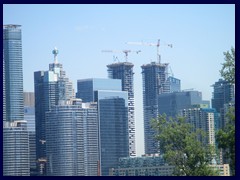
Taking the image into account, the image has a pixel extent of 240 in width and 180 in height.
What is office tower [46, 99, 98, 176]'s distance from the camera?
10125 mm

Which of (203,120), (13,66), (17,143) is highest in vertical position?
(13,66)

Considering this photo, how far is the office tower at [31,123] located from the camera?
992 centimetres

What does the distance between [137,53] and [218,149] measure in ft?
7.76

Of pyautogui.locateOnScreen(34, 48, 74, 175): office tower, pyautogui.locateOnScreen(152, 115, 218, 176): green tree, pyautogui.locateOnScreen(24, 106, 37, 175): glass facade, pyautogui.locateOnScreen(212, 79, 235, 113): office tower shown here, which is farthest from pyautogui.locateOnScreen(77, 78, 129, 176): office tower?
pyautogui.locateOnScreen(152, 115, 218, 176): green tree

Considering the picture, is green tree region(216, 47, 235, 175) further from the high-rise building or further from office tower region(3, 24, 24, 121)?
office tower region(3, 24, 24, 121)

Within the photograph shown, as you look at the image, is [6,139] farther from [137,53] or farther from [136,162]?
[137,53]

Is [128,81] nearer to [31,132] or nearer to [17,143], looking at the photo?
[31,132]

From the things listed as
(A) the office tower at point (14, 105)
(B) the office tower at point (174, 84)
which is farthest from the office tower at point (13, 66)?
(B) the office tower at point (174, 84)

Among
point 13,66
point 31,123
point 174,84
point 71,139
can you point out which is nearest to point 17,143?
point 31,123

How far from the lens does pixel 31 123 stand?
10.1 meters

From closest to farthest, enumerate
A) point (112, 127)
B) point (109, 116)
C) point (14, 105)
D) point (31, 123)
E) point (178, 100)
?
point (178, 100) → point (109, 116) → point (112, 127) → point (14, 105) → point (31, 123)

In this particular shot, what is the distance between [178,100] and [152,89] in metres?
0.52

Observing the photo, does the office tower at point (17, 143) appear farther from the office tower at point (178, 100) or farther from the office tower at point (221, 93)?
the office tower at point (221, 93)
